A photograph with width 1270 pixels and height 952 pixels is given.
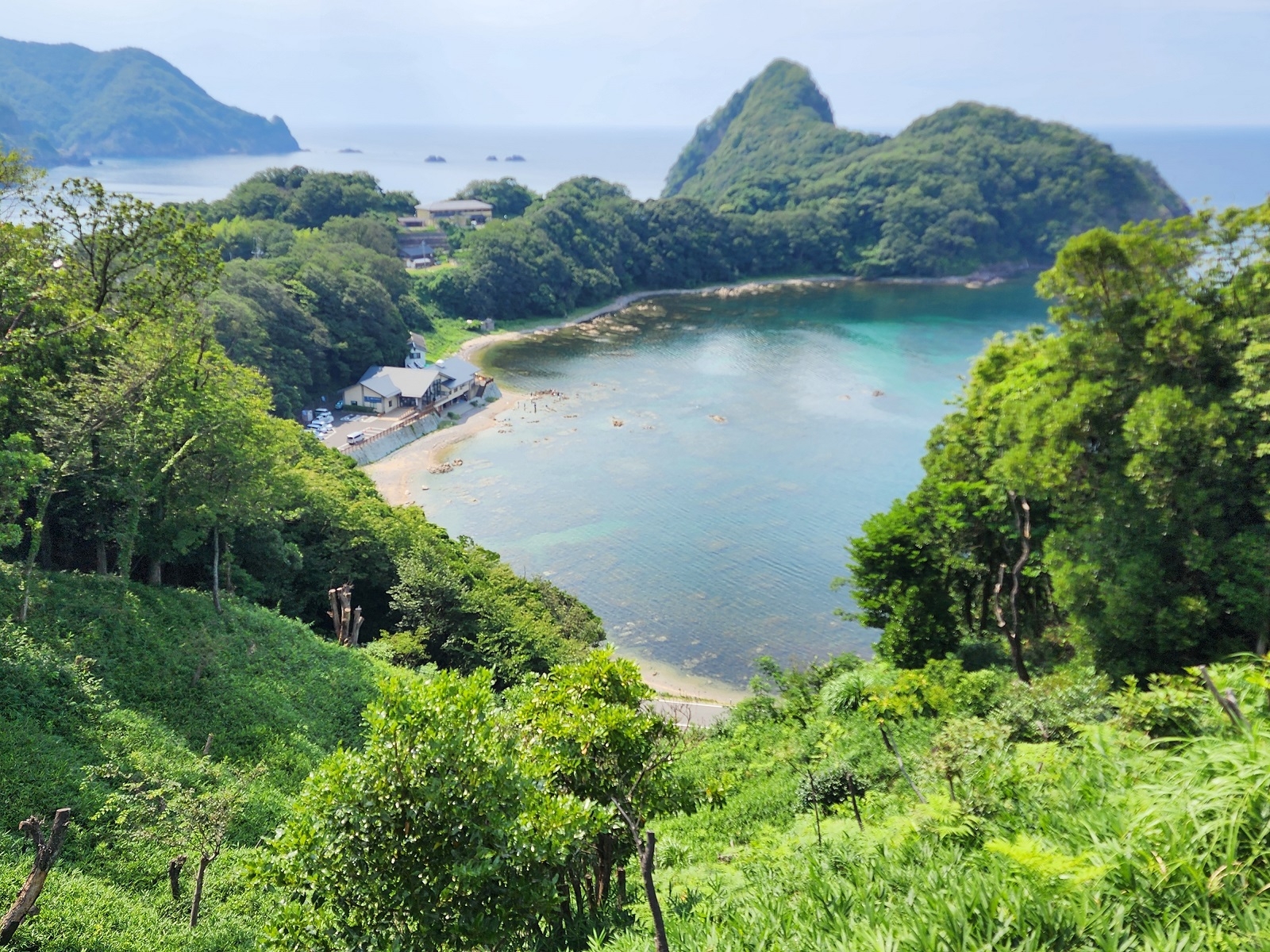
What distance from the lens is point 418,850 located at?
5250 millimetres

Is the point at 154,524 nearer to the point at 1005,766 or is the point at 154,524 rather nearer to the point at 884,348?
the point at 1005,766

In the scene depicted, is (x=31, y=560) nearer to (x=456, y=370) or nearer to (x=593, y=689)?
(x=593, y=689)

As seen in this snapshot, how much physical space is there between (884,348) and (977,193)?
167 ft

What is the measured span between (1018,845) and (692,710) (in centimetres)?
1772

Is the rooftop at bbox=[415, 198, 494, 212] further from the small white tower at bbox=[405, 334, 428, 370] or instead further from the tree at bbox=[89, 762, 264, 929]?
the tree at bbox=[89, 762, 264, 929]

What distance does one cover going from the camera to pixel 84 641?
36.8ft

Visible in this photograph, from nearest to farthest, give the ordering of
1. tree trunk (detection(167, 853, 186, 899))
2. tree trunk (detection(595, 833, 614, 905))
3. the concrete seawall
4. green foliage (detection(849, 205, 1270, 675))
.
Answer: tree trunk (detection(595, 833, 614, 905)), tree trunk (detection(167, 853, 186, 899)), green foliage (detection(849, 205, 1270, 675)), the concrete seawall

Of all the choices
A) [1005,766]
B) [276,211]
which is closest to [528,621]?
[1005,766]

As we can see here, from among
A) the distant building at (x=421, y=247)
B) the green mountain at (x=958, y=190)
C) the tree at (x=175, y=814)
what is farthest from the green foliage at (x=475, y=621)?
the green mountain at (x=958, y=190)

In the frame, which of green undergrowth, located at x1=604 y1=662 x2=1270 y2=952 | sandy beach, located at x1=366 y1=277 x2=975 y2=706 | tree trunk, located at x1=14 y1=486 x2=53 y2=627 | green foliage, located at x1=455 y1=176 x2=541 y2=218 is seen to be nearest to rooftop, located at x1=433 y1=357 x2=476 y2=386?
sandy beach, located at x1=366 y1=277 x2=975 y2=706

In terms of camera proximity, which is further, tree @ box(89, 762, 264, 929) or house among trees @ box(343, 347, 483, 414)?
house among trees @ box(343, 347, 483, 414)

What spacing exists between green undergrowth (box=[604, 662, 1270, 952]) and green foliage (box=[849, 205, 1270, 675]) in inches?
163

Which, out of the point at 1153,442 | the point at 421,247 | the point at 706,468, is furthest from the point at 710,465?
the point at 421,247

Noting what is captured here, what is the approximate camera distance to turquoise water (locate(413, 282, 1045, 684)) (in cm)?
2955
